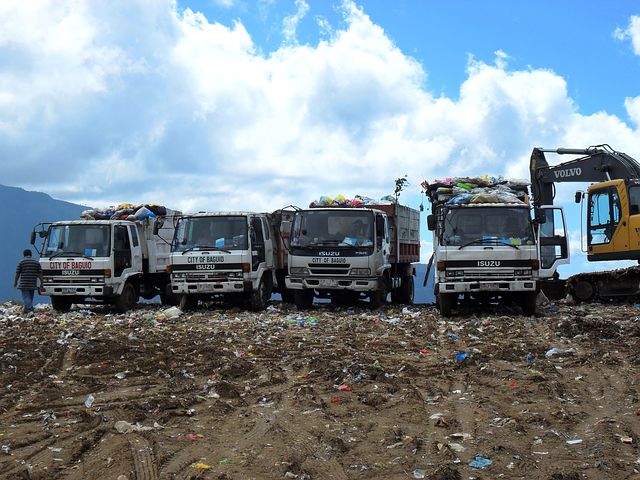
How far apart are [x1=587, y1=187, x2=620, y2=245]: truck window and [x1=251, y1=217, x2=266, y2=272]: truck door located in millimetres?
8099

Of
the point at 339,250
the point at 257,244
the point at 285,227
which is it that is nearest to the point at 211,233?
the point at 257,244

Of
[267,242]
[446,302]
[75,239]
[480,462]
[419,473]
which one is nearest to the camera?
[419,473]

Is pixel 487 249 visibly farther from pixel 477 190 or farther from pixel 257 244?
pixel 257 244

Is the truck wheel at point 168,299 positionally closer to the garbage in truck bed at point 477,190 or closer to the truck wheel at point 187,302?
the truck wheel at point 187,302

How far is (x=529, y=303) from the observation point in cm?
1491

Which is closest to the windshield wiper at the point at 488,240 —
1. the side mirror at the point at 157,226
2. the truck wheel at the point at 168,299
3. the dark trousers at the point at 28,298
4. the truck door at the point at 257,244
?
the truck door at the point at 257,244

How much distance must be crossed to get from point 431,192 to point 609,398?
31.7ft

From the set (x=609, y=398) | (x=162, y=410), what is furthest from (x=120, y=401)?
(x=609, y=398)

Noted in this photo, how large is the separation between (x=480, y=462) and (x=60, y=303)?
15380 millimetres

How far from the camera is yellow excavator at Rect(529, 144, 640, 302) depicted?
55.8 feet

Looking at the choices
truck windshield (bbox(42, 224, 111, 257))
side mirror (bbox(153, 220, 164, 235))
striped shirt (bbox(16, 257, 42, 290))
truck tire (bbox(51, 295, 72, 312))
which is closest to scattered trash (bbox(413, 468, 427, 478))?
truck windshield (bbox(42, 224, 111, 257))

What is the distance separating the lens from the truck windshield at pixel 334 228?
16.3 meters

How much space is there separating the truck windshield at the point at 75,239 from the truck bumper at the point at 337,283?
4.90 m

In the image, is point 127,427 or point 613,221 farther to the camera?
point 613,221
